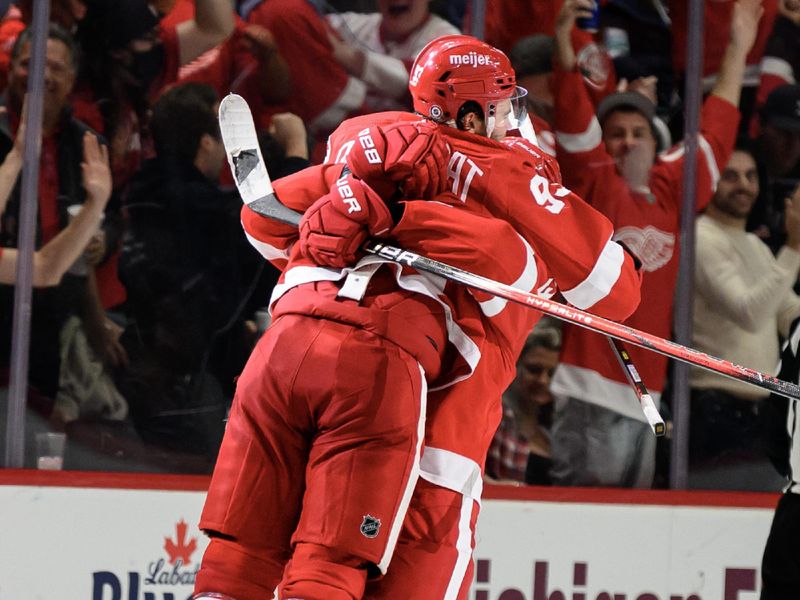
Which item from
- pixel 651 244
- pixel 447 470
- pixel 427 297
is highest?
pixel 427 297

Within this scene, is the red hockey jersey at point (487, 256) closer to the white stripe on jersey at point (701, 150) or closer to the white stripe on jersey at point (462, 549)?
the white stripe on jersey at point (462, 549)

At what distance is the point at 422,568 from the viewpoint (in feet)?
7.40

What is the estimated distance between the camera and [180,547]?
11.6 ft

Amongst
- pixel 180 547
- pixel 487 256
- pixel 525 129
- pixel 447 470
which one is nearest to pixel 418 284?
pixel 487 256

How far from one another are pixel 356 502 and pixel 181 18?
2053 mm

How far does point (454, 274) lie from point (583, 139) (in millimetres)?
1911

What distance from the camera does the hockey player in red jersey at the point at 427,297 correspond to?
2.19m

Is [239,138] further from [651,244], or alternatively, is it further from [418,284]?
[651,244]

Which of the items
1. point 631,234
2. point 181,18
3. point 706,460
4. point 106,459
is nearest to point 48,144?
point 181,18

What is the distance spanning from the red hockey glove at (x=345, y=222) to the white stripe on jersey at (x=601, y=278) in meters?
0.38

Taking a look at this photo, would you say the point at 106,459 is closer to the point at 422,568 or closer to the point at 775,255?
the point at 422,568

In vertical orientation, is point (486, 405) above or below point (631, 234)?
above

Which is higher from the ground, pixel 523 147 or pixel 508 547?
pixel 523 147

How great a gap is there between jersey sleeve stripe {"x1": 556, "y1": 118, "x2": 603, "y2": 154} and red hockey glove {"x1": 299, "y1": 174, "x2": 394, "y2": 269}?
1.88m
